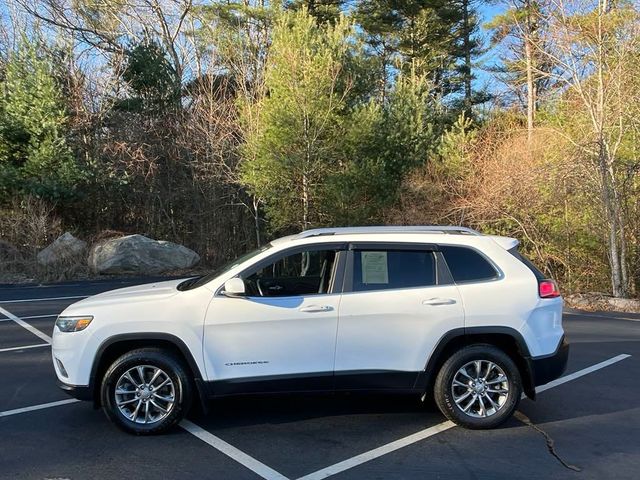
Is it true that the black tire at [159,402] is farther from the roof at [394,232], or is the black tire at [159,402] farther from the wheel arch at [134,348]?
the roof at [394,232]

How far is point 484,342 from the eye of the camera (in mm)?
Answer: 5074

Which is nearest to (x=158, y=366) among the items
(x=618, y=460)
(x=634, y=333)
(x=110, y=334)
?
(x=110, y=334)

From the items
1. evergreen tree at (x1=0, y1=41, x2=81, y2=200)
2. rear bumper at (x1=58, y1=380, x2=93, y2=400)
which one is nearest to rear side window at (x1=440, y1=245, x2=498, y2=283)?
rear bumper at (x1=58, y1=380, x2=93, y2=400)

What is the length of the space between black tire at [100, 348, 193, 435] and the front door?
269 millimetres

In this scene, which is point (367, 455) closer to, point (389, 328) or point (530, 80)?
point (389, 328)

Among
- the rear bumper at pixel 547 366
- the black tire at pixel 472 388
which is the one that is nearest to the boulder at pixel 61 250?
the black tire at pixel 472 388

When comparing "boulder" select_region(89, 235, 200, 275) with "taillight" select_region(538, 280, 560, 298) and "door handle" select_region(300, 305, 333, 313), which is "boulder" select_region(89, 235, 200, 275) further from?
"taillight" select_region(538, 280, 560, 298)

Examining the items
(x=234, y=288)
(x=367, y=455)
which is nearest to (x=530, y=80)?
(x=234, y=288)

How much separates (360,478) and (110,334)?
2290 millimetres

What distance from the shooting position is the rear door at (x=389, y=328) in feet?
15.9

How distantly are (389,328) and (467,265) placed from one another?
3.02 ft

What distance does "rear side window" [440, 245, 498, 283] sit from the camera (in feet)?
16.6

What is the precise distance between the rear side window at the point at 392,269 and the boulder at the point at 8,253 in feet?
51.3

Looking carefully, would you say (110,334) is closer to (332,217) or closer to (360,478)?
(360,478)
